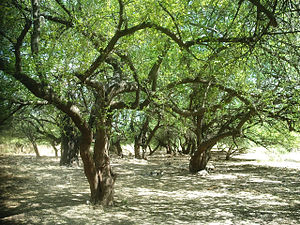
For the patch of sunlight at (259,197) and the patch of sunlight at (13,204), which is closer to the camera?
the patch of sunlight at (13,204)

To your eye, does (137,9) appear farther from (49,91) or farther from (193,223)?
(193,223)

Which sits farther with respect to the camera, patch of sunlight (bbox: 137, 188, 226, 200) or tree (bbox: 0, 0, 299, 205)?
patch of sunlight (bbox: 137, 188, 226, 200)

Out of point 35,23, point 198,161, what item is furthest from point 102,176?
point 198,161

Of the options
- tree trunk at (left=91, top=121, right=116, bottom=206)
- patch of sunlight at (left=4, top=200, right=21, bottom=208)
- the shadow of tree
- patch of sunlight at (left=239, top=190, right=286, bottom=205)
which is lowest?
patch of sunlight at (left=239, top=190, right=286, bottom=205)

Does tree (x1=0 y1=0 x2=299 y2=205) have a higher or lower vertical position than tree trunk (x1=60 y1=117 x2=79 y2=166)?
higher

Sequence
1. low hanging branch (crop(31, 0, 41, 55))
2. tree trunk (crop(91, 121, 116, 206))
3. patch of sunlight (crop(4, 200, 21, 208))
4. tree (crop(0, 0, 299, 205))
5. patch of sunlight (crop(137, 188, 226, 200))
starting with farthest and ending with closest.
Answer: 1. patch of sunlight (crop(137, 188, 226, 200))
2. tree trunk (crop(91, 121, 116, 206))
3. patch of sunlight (crop(4, 200, 21, 208))
4. low hanging branch (crop(31, 0, 41, 55))
5. tree (crop(0, 0, 299, 205))

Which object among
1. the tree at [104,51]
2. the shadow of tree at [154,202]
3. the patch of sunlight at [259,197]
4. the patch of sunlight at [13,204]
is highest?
the tree at [104,51]

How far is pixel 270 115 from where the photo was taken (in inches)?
422

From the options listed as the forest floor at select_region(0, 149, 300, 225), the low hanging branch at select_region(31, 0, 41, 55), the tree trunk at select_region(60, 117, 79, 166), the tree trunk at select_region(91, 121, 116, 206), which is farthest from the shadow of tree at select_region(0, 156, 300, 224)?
the tree trunk at select_region(60, 117, 79, 166)

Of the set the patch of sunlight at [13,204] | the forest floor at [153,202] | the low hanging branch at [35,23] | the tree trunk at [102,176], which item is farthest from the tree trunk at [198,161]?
the low hanging branch at [35,23]

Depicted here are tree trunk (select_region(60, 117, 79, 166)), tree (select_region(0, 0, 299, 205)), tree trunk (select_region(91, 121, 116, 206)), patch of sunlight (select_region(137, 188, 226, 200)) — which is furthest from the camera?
tree trunk (select_region(60, 117, 79, 166))

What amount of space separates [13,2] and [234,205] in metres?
7.38

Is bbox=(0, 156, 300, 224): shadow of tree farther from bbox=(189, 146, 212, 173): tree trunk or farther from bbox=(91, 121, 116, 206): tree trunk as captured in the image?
bbox=(189, 146, 212, 173): tree trunk

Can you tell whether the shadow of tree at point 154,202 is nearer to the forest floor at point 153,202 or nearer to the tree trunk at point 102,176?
the forest floor at point 153,202
